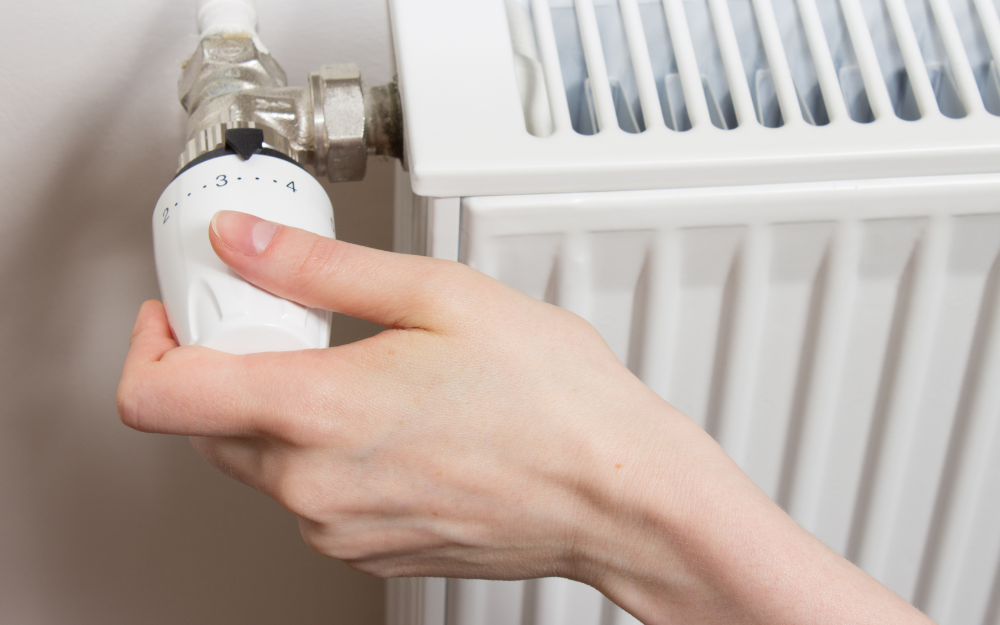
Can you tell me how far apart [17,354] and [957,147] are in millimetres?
522

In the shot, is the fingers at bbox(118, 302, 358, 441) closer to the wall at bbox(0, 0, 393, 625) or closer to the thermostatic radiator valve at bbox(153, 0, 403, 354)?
the thermostatic radiator valve at bbox(153, 0, 403, 354)

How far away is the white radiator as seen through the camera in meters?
0.28

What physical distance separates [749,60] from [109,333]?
41cm

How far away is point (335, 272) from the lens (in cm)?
23

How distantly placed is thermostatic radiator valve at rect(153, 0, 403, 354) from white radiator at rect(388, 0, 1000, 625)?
0.03 m

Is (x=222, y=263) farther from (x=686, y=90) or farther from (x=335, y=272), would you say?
(x=686, y=90)

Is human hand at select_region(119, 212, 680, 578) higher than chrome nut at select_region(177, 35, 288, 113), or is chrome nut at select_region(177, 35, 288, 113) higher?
chrome nut at select_region(177, 35, 288, 113)

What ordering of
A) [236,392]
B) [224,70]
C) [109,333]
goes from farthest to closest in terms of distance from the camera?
[109,333]
[224,70]
[236,392]

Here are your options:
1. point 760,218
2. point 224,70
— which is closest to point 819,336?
point 760,218

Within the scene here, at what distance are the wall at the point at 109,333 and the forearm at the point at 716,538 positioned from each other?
29 cm

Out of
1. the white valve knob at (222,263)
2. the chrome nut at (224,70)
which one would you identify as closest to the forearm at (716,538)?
the white valve knob at (222,263)

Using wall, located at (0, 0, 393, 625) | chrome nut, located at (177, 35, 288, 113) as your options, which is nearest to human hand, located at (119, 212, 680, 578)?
chrome nut, located at (177, 35, 288, 113)

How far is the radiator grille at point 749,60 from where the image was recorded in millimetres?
294

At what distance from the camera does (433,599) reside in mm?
373
